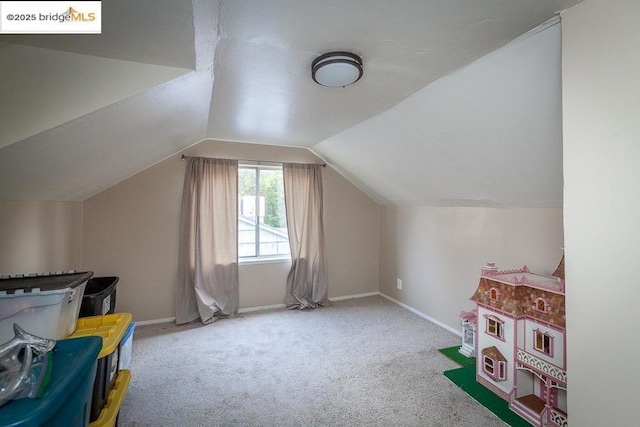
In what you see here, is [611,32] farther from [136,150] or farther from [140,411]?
[140,411]

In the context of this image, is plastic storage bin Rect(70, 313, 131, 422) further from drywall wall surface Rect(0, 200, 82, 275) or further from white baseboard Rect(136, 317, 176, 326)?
white baseboard Rect(136, 317, 176, 326)

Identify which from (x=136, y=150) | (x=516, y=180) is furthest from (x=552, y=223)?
(x=136, y=150)

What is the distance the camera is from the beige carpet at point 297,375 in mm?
1805

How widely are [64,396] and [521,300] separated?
95.5 inches

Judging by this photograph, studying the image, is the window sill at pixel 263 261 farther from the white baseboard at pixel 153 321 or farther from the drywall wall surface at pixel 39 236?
the drywall wall surface at pixel 39 236

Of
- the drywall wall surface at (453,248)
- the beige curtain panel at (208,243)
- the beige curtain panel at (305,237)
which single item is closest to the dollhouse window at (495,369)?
the drywall wall surface at (453,248)

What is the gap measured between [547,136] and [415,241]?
2.23m

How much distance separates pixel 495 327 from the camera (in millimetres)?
2057

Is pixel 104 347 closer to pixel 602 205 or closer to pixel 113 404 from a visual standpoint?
pixel 113 404

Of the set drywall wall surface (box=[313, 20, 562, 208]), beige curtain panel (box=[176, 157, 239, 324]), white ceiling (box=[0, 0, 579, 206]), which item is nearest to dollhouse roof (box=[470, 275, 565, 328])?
drywall wall surface (box=[313, 20, 562, 208])

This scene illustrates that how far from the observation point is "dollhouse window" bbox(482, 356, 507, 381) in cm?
196

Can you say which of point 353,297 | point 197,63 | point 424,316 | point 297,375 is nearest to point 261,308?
point 353,297

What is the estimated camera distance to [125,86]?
48.3 inches

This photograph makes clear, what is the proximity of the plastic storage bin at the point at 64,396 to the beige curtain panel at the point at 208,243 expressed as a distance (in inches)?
92.7
